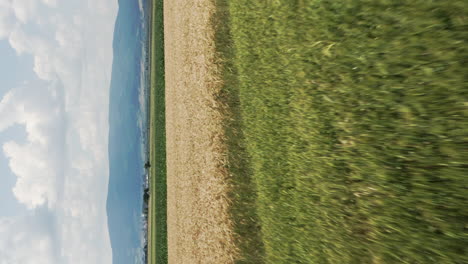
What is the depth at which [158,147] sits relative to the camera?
18516 millimetres

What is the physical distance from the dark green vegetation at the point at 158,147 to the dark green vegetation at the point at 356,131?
11971mm

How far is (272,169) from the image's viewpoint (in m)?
5.91

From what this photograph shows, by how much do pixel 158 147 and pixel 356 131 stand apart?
16.2 metres

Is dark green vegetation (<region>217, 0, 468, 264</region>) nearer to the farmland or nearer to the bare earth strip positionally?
the farmland

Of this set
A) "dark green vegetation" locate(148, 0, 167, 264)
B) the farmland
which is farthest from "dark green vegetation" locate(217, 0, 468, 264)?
"dark green vegetation" locate(148, 0, 167, 264)

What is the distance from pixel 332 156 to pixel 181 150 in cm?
794

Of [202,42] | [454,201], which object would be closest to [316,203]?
[454,201]

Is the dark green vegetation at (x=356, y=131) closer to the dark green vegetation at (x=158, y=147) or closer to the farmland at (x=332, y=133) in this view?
the farmland at (x=332, y=133)

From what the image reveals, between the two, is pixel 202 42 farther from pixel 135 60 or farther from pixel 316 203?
pixel 135 60

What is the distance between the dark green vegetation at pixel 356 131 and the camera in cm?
258

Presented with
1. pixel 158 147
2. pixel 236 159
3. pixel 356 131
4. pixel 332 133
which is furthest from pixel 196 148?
pixel 158 147

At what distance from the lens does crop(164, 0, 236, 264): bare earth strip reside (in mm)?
7902

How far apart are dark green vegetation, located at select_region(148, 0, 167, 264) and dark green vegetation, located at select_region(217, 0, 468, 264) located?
1197cm

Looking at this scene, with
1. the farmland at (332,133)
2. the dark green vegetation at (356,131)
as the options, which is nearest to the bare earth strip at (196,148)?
the farmland at (332,133)
